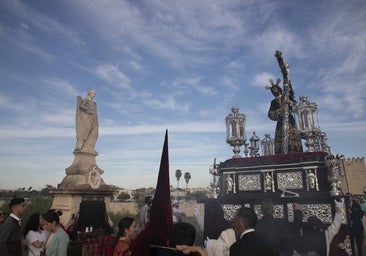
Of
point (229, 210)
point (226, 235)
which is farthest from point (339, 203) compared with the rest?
point (226, 235)

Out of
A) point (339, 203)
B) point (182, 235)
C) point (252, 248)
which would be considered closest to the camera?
point (182, 235)

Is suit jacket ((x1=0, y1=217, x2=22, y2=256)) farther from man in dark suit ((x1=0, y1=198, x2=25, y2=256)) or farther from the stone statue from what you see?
the stone statue

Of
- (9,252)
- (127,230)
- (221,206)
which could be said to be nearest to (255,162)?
(221,206)

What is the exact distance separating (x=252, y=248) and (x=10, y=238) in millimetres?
4296

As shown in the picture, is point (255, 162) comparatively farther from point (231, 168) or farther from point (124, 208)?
point (124, 208)

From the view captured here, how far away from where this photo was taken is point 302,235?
23.3 feet

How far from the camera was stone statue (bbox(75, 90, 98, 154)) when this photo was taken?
10969 millimetres

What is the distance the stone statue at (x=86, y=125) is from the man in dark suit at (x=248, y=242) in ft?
29.2

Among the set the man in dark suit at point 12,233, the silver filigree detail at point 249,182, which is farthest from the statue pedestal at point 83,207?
the silver filigree detail at point 249,182

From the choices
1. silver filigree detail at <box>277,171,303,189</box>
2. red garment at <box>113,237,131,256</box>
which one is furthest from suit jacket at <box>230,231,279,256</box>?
silver filigree detail at <box>277,171,303,189</box>

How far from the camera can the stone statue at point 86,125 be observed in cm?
1097

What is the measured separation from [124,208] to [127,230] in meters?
23.9

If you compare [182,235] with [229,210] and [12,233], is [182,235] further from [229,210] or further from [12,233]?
[229,210]

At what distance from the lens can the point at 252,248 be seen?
122 inches
